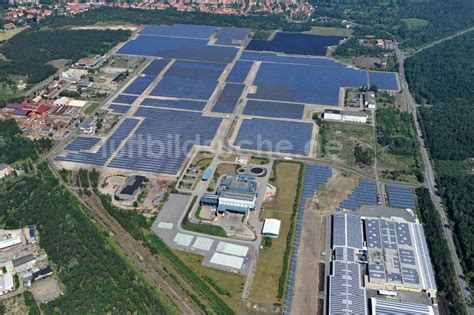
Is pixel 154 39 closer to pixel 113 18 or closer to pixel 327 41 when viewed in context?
pixel 113 18

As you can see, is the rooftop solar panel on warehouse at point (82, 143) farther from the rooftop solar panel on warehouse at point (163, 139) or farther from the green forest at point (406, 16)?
the green forest at point (406, 16)

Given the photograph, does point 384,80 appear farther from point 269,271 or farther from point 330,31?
point 269,271

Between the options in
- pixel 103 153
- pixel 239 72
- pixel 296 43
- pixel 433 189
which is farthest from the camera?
pixel 296 43

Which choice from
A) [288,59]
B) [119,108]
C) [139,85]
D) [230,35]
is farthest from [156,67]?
[288,59]

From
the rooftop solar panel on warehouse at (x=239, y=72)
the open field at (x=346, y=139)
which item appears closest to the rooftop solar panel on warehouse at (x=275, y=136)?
the open field at (x=346, y=139)

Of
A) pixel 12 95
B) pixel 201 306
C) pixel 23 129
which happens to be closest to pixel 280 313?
pixel 201 306

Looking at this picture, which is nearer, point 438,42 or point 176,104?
point 176,104
